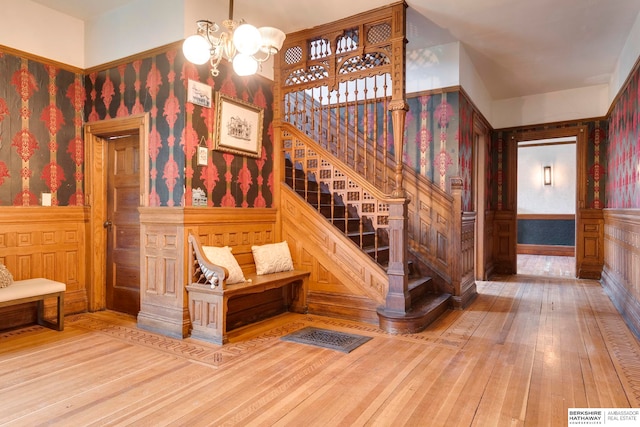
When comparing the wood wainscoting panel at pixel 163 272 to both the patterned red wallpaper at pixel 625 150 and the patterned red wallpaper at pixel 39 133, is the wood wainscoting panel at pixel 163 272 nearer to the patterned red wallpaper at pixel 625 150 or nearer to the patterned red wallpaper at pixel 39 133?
the patterned red wallpaper at pixel 39 133

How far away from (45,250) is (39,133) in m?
1.25

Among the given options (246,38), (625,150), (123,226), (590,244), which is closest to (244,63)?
(246,38)

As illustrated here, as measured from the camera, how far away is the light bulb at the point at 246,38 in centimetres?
268

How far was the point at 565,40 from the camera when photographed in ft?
17.2

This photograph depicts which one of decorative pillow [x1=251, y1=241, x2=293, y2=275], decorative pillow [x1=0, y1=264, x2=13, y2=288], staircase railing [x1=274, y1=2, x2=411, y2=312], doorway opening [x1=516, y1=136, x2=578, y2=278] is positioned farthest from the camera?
doorway opening [x1=516, y1=136, x2=578, y2=278]

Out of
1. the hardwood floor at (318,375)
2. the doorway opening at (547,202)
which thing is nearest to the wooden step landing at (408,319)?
the hardwood floor at (318,375)

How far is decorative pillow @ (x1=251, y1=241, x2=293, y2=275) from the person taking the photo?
174 inches

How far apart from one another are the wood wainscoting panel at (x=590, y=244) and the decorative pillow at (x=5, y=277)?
8.29m

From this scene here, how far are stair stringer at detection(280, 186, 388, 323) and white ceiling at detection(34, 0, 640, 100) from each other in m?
2.01

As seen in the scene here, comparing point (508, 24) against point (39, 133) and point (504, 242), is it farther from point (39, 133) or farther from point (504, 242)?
point (39, 133)

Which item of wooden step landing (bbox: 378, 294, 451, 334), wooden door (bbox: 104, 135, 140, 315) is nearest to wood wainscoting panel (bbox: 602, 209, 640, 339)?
wooden step landing (bbox: 378, 294, 451, 334)

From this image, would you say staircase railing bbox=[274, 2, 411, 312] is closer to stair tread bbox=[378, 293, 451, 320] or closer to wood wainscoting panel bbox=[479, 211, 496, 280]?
stair tread bbox=[378, 293, 451, 320]

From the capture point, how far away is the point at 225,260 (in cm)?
395

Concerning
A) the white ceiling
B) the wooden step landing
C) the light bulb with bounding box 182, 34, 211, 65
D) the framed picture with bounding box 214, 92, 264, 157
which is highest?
the white ceiling
